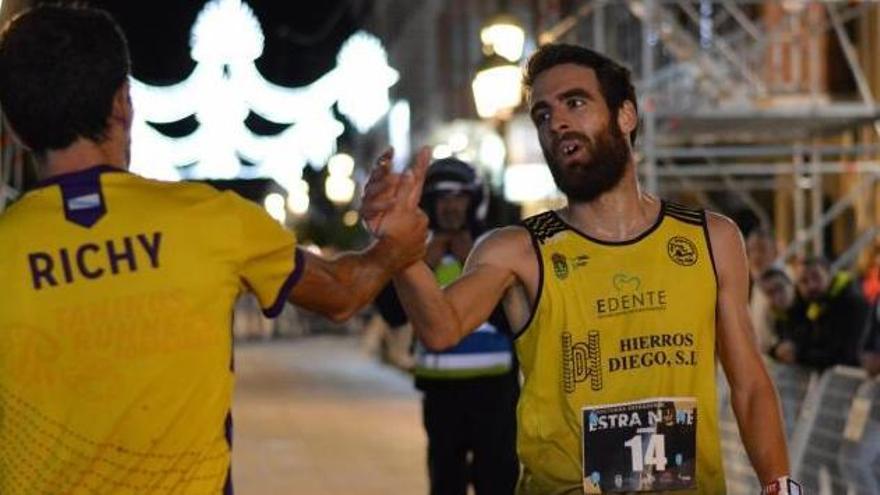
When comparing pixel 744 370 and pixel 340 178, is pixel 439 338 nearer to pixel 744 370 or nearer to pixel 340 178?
pixel 744 370

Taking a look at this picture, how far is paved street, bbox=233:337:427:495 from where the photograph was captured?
484 inches

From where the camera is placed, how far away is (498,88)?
47.2ft

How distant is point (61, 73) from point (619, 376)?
1617 mm

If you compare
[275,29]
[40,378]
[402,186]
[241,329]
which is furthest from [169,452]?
[275,29]

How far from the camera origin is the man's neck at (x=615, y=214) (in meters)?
4.36

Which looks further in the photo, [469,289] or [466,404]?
[466,404]

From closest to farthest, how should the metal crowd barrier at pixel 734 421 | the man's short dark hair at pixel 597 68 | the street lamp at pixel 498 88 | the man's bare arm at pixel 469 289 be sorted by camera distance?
1. the man's bare arm at pixel 469 289
2. the man's short dark hair at pixel 597 68
3. the metal crowd barrier at pixel 734 421
4. the street lamp at pixel 498 88

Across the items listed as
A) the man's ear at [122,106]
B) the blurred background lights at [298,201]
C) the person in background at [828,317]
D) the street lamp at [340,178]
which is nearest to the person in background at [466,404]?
the person in background at [828,317]

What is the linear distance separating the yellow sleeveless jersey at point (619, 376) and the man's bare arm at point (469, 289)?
8cm

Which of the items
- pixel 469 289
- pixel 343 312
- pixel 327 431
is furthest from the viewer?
pixel 327 431

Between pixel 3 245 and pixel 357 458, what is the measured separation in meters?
10.5

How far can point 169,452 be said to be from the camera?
3189 millimetres

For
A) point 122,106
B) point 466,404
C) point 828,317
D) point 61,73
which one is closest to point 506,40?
point 828,317

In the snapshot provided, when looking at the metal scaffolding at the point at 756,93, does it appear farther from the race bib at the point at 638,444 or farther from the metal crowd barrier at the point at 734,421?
the race bib at the point at 638,444
